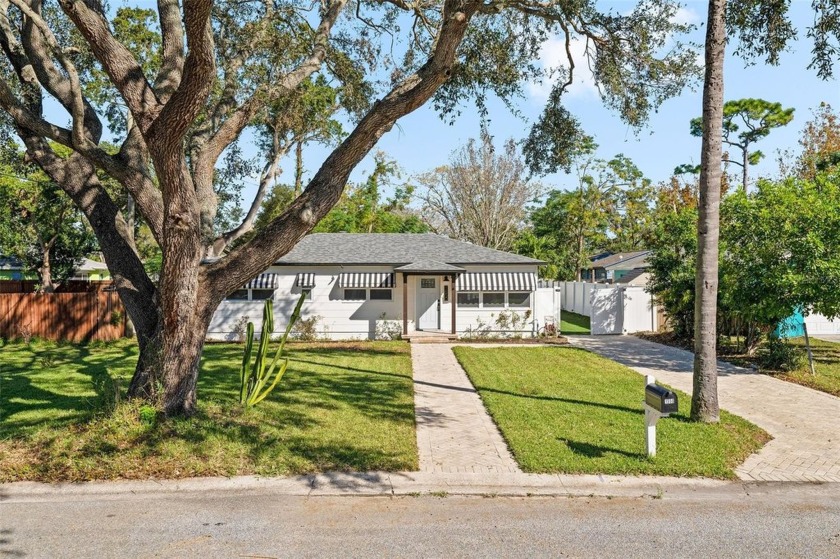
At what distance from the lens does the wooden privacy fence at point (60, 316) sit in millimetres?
18109

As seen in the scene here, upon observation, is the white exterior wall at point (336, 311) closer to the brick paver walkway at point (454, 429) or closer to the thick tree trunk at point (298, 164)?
the thick tree trunk at point (298, 164)

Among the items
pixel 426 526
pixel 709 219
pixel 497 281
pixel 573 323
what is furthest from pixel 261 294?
pixel 426 526

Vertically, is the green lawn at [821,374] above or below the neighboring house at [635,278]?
below

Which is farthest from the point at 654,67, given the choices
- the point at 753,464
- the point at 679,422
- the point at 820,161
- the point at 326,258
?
the point at 820,161

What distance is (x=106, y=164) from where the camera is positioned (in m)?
7.34

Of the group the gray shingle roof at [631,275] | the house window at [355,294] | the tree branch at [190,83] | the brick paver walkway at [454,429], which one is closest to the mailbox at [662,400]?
the brick paver walkway at [454,429]

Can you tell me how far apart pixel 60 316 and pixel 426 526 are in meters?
18.2

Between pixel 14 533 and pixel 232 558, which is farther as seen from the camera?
pixel 14 533

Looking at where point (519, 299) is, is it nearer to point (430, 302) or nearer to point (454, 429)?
point (430, 302)

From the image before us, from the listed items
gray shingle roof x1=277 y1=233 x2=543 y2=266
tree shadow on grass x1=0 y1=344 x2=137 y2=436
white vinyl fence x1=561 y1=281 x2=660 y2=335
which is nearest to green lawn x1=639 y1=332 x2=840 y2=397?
white vinyl fence x1=561 y1=281 x2=660 y2=335

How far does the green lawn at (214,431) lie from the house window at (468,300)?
7480 millimetres

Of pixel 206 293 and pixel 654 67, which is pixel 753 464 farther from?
pixel 206 293

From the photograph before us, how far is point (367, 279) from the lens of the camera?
19.1 metres

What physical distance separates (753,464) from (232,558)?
5.98 m
